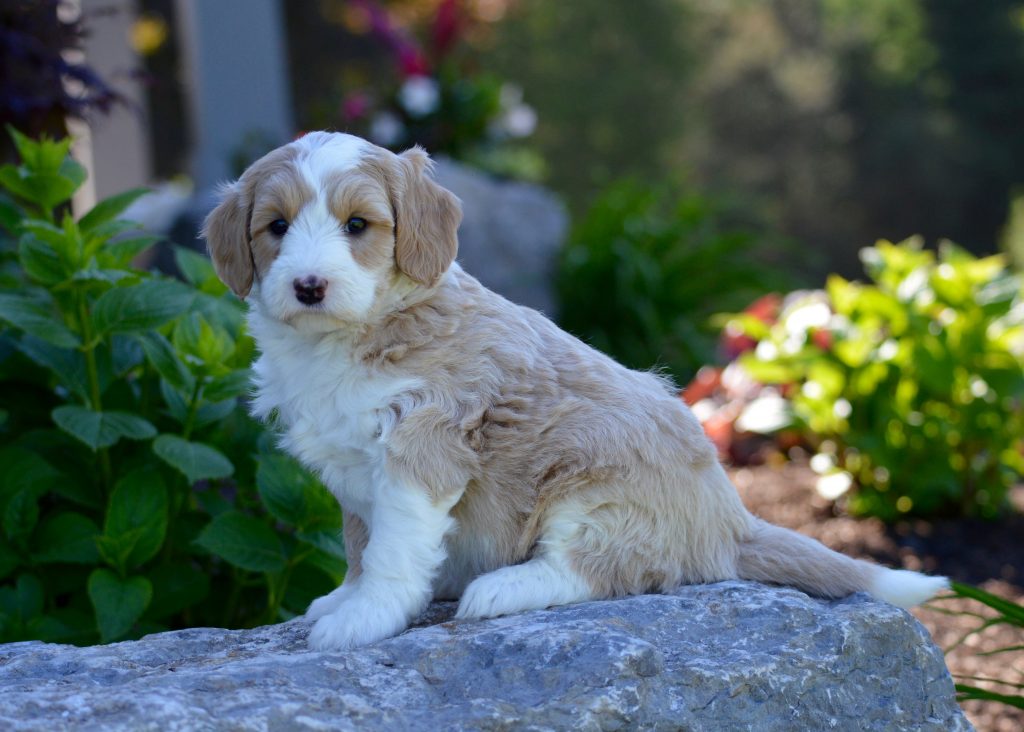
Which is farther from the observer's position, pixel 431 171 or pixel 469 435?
pixel 431 171

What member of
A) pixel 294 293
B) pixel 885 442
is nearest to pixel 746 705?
pixel 294 293

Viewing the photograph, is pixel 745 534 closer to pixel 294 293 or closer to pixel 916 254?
pixel 294 293

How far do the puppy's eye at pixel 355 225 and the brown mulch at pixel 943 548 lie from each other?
287 cm

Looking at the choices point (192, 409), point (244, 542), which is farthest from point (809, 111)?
point (244, 542)

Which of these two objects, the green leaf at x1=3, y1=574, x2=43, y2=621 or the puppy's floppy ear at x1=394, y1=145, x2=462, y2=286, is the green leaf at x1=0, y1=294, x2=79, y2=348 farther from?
the puppy's floppy ear at x1=394, y1=145, x2=462, y2=286

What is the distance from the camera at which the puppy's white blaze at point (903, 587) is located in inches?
108

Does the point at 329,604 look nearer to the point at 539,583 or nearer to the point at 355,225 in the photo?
the point at 539,583

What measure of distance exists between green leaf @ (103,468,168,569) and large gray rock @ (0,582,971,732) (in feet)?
1.82

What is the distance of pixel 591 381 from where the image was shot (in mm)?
2664

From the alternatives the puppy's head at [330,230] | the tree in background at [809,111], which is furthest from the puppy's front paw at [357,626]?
the tree in background at [809,111]

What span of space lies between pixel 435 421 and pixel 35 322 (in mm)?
1416

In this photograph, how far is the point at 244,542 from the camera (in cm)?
316

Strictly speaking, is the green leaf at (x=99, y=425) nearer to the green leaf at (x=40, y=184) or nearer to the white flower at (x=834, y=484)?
the green leaf at (x=40, y=184)

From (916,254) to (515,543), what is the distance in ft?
14.0
